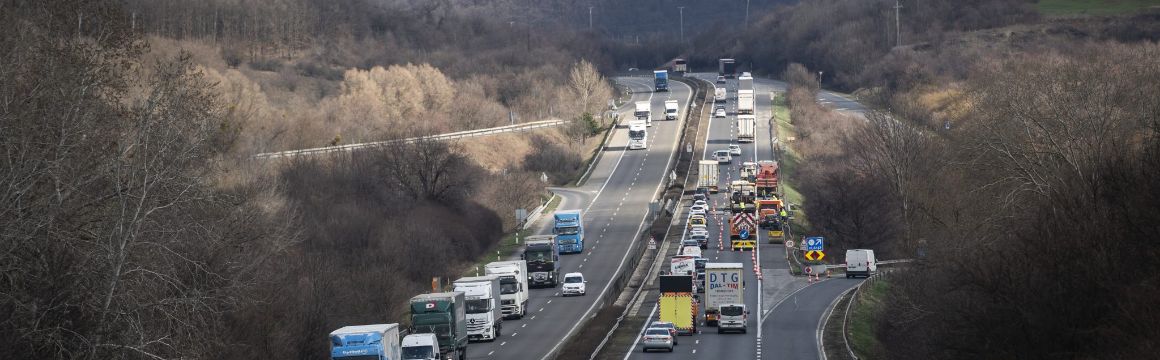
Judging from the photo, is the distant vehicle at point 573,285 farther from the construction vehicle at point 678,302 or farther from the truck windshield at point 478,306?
the truck windshield at point 478,306

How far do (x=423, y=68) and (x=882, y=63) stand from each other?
60.1 metres

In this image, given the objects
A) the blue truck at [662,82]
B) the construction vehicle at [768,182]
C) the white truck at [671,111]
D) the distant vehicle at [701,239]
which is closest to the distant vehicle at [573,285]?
the distant vehicle at [701,239]

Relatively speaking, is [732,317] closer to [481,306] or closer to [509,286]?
[481,306]

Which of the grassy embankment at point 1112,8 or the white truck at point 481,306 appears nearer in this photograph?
the white truck at point 481,306

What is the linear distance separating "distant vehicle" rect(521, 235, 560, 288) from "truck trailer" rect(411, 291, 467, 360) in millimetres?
24392

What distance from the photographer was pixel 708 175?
371 feet

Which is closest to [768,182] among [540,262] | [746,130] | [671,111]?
[540,262]

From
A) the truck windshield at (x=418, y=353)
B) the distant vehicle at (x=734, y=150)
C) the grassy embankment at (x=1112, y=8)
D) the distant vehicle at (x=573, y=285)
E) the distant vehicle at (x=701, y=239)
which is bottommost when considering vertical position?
the distant vehicle at (x=734, y=150)

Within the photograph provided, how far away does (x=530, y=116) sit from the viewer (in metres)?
164

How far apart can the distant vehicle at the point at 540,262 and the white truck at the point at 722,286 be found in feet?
56.8

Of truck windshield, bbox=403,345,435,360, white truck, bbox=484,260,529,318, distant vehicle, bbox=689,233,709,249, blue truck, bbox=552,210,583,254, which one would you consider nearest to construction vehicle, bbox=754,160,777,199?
distant vehicle, bbox=689,233,709,249

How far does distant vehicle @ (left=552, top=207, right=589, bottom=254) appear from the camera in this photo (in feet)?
296

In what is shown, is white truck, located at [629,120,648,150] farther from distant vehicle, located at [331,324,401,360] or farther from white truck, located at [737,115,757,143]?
distant vehicle, located at [331,324,401,360]

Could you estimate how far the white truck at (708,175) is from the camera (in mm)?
112562
